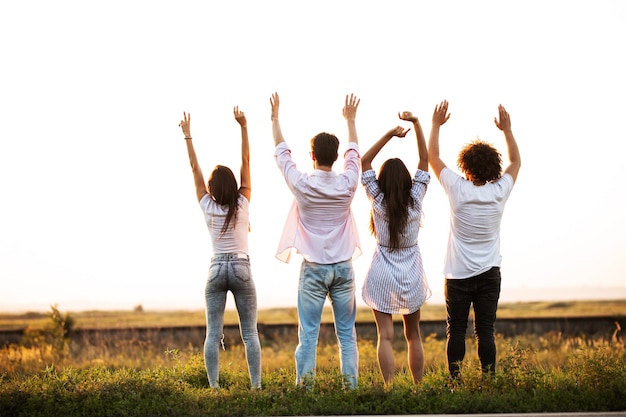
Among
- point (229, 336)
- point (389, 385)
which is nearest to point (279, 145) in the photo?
point (389, 385)

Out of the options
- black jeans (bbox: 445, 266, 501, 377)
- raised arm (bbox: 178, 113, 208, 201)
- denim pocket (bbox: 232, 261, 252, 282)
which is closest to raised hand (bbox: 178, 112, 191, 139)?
raised arm (bbox: 178, 113, 208, 201)

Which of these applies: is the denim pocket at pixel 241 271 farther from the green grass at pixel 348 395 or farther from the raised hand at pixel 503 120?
the raised hand at pixel 503 120

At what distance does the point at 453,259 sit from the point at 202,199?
2452mm

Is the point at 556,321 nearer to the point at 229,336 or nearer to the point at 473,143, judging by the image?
the point at 229,336

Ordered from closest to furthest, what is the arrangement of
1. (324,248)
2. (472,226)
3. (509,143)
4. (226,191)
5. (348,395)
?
1. (348,395)
2. (324,248)
3. (472,226)
4. (226,191)
5. (509,143)

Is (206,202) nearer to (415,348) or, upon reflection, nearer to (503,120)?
(415,348)

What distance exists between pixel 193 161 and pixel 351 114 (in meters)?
1.63

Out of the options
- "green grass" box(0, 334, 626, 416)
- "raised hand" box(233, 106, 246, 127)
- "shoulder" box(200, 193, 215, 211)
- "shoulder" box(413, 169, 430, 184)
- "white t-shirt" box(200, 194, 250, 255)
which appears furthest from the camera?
"raised hand" box(233, 106, 246, 127)

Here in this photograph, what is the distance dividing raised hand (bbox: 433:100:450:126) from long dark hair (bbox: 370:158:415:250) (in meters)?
0.67

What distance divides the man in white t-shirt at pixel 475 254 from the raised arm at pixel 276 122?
1502 millimetres

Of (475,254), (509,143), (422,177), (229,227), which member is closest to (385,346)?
(475,254)

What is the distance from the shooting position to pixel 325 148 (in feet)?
23.6

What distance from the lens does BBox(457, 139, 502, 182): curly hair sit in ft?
24.2

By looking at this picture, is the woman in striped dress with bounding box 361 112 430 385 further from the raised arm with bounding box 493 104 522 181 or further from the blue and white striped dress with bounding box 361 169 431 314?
the raised arm with bounding box 493 104 522 181
